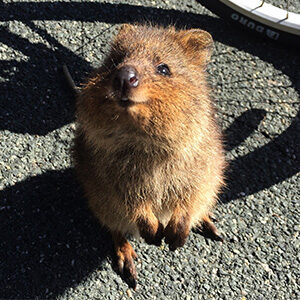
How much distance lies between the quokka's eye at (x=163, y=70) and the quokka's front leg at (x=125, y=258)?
137 cm

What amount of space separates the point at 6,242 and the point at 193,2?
11.9 feet

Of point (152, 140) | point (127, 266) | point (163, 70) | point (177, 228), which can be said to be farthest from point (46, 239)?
point (163, 70)

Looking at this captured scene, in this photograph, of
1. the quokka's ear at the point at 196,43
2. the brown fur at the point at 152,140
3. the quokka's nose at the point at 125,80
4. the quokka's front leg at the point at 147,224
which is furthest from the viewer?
the quokka's ear at the point at 196,43

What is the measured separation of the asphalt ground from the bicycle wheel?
0.87 feet

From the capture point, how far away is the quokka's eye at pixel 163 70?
2.81m

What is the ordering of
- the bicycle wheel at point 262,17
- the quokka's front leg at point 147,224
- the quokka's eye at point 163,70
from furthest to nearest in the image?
the bicycle wheel at point 262,17 < the quokka's front leg at point 147,224 < the quokka's eye at point 163,70

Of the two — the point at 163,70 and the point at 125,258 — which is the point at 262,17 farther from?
the point at 125,258

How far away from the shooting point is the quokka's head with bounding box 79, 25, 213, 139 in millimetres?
2453

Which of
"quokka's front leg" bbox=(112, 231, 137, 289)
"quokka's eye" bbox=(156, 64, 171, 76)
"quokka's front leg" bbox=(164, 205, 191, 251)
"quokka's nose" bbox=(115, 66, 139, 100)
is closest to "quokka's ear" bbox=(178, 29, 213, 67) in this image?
"quokka's eye" bbox=(156, 64, 171, 76)

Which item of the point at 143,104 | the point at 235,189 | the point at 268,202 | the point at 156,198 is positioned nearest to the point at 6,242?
the point at 156,198

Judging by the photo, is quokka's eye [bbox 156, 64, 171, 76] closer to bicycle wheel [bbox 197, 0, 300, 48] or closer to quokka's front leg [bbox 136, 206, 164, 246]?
quokka's front leg [bbox 136, 206, 164, 246]

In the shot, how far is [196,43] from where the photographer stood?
3309 mm

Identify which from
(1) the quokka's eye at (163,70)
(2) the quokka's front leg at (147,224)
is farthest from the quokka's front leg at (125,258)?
(1) the quokka's eye at (163,70)

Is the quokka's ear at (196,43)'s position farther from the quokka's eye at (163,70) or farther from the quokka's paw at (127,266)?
the quokka's paw at (127,266)
